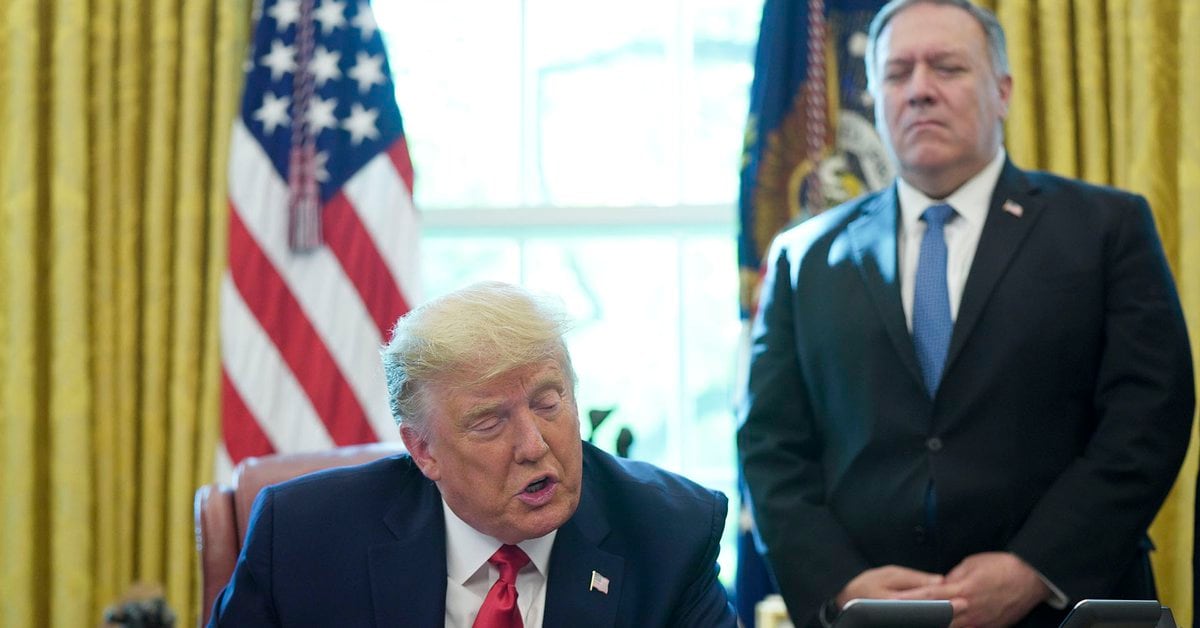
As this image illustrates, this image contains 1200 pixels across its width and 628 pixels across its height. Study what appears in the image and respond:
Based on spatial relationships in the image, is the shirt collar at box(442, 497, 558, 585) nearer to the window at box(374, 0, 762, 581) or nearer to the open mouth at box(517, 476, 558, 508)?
the open mouth at box(517, 476, 558, 508)

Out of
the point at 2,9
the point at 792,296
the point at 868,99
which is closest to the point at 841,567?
the point at 792,296

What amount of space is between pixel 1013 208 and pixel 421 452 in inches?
53.0

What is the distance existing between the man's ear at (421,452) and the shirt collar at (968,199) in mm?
1211

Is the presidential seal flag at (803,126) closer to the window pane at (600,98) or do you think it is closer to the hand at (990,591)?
the window pane at (600,98)

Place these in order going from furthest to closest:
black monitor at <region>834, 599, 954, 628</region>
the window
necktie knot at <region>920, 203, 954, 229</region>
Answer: the window, necktie knot at <region>920, 203, 954, 229</region>, black monitor at <region>834, 599, 954, 628</region>

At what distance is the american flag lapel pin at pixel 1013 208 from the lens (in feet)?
9.17

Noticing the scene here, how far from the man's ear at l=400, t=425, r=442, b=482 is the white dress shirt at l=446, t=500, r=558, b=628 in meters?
0.11

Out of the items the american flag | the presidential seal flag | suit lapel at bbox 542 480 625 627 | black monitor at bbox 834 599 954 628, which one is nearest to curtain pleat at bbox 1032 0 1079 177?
the presidential seal flag

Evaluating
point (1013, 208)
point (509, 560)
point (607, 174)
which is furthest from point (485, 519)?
point (607, 174)

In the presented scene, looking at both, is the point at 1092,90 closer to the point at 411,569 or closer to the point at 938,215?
the point at 938,215

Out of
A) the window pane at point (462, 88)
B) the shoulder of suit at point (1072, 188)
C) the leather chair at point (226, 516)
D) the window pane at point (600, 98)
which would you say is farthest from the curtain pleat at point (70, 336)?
the shoulder of suit at point (1072, 188)

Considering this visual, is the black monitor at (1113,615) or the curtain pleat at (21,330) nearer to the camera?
the black monitor at (1113,615)

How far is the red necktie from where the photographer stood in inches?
82.4

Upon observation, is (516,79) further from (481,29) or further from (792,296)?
(792,296)
